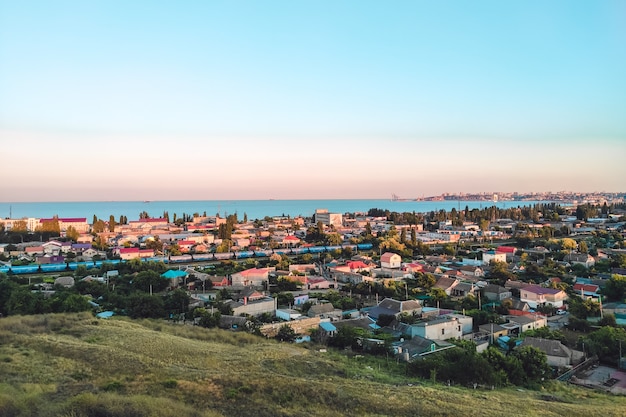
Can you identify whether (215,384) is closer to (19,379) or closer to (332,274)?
(19,379)

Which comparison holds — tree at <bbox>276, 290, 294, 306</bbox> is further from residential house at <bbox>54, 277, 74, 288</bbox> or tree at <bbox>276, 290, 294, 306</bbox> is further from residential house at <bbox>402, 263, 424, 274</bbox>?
residential house at <bbox>54, 277, 74, 288</bbox>

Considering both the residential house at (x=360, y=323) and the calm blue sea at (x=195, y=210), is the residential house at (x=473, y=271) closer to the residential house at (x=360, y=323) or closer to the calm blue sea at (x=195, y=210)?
the residential house at (x=360, y=323)

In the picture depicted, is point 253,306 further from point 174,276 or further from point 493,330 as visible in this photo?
point 493,330

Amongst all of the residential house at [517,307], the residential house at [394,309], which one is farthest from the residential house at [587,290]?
the residential house at [394,309]

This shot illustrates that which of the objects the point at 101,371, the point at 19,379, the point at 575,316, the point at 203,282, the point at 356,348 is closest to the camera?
the point at 19,379

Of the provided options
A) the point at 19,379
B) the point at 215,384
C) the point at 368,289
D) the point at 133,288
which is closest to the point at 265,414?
the point at 215,384
